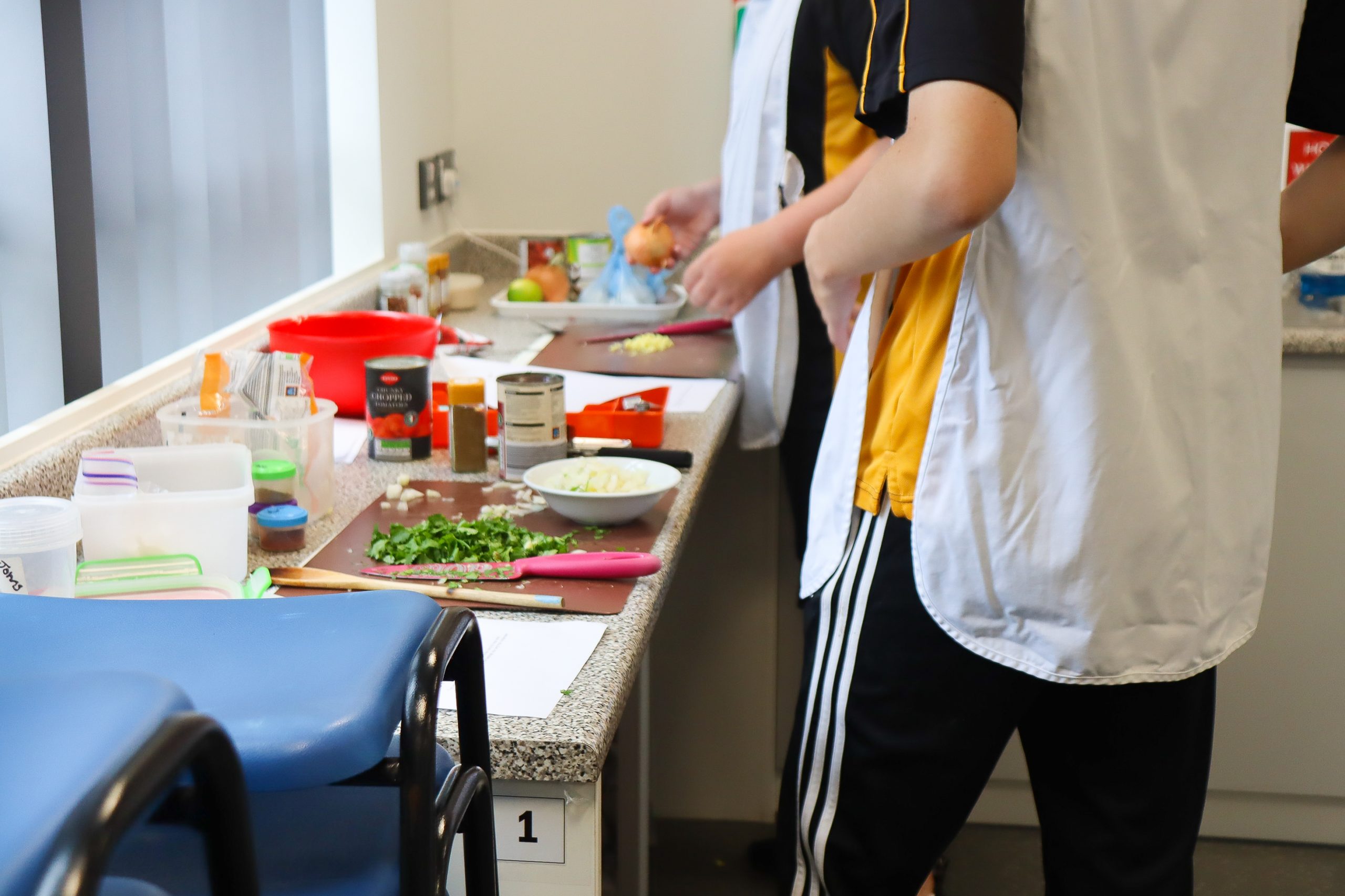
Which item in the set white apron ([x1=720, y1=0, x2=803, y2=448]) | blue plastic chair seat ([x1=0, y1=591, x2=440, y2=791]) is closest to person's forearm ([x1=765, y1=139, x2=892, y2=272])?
white apron ([x1=720, y1=0, x2=803, y2=448])

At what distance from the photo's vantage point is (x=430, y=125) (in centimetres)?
261

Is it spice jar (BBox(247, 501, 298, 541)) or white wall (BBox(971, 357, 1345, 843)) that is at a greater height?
spice jar (BBox(247, 501, 298, 541))

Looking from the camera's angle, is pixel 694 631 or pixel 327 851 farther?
pixel 694 631

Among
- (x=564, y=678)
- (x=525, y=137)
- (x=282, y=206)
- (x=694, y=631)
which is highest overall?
(x=525, y=137)

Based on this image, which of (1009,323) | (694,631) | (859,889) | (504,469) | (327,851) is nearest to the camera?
(327,851)

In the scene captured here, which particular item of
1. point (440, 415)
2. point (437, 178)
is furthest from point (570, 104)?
point (440, 415)

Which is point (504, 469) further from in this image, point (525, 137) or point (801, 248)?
point (525, 137)

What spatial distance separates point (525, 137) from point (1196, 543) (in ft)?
6.80

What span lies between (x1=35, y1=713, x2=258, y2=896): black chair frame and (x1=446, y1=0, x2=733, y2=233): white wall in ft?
8.12

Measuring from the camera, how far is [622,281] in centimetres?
236

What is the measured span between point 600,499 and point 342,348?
0.58 metres

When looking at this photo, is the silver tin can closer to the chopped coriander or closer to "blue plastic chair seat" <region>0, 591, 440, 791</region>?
the chopped coriander

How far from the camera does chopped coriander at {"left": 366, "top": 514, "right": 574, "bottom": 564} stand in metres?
1.13

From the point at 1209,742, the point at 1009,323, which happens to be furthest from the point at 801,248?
the point at 1209,742
